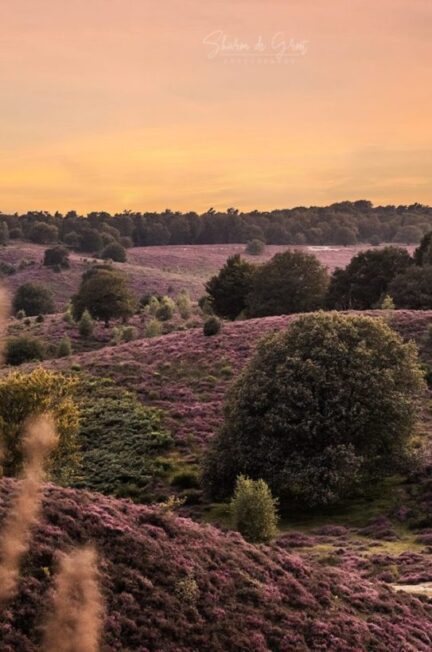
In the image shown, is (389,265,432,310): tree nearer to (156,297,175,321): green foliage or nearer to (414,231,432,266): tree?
(414,231,432,266): tree

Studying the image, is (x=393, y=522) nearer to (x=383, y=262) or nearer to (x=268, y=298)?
(x=268, y=298)

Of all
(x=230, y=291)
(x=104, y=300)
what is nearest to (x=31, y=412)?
(x=104, y=300)

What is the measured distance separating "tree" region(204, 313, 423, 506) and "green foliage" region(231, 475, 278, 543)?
7.39 meters

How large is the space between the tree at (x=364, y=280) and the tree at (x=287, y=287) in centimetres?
218

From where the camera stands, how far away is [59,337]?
330 ft

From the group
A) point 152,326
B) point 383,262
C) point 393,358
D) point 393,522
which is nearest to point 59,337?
point 152,326

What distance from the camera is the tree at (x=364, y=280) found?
345 feet

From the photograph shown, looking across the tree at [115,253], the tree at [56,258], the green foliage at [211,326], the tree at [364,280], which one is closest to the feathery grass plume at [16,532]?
the green foliage at [211,326]

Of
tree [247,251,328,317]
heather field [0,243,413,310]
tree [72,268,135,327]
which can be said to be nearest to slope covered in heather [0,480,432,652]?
tree [247,251,328,317]

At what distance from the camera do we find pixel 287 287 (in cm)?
10131

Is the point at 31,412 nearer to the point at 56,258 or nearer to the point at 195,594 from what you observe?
the point at 195,594

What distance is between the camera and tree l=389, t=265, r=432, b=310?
305 ft

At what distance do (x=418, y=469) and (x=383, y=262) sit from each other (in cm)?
6136

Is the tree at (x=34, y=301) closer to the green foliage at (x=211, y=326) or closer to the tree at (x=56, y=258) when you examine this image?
the tree at (x=56, y=258)
